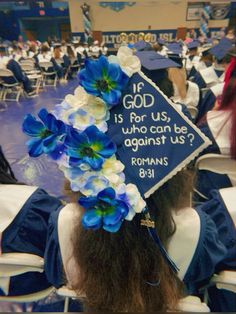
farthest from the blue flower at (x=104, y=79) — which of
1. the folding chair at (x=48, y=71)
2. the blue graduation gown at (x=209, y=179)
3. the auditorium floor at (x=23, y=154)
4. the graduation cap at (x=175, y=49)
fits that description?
the folding chair at (x=48, y=71)

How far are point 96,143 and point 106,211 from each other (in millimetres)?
141

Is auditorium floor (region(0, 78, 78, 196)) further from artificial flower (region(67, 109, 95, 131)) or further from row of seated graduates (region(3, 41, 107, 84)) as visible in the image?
row of seated graduates (region(3, 41, 107, 84))

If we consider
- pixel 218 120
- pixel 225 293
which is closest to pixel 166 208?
pixel 225 293

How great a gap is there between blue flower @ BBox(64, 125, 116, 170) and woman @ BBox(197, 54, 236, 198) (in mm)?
715

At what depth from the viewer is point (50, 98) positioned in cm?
545

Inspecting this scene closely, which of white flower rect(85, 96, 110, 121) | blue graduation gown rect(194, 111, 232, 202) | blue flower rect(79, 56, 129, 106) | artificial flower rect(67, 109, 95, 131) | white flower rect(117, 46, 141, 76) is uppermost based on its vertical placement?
white flower rect(117, 46, 141, 76)

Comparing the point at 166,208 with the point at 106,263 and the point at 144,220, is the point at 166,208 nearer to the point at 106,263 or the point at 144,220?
the point at 144,220

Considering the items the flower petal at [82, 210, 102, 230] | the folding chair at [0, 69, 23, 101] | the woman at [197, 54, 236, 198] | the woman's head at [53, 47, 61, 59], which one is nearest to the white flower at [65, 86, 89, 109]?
the flower petal at [82, 210, 102, 230]

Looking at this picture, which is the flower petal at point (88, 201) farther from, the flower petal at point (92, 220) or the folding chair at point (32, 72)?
the folding chair at point (32, 72)

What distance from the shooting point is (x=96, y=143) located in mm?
520

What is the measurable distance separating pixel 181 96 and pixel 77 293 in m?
1.87

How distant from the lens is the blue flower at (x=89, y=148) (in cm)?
52

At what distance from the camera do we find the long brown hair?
62 centimetres

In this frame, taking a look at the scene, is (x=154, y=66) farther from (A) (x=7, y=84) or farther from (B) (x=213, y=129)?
(A) (x=7, y=84)
